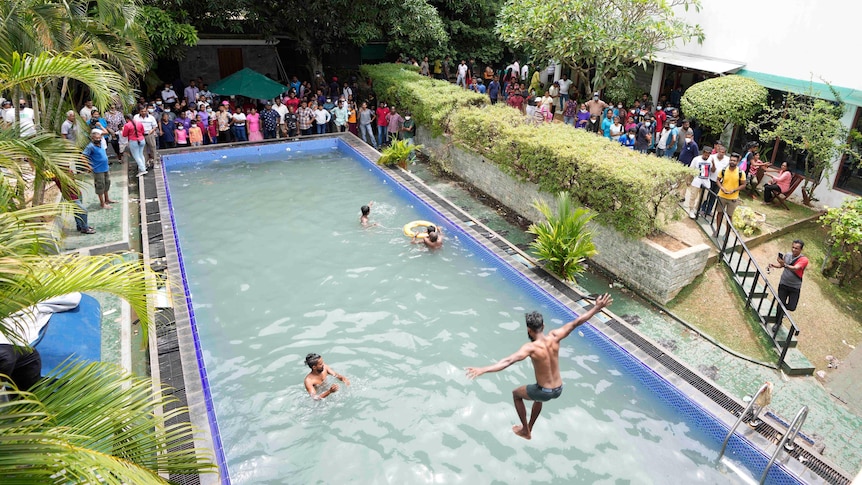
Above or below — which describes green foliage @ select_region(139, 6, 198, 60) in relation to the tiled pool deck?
above

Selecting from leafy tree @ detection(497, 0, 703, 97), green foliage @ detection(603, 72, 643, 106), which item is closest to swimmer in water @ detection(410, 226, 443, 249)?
leafy tree @ detection(497, 0, 703, 97)

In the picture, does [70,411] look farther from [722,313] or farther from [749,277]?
[749,277]

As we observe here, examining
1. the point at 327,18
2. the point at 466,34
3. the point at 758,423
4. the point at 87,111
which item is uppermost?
the point at 327,18

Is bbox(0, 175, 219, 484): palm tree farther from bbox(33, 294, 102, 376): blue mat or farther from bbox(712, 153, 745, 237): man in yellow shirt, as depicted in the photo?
bbox(712, 153, 745, 237): man in yellow shirt

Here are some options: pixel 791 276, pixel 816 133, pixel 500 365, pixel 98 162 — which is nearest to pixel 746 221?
pixel 816 133

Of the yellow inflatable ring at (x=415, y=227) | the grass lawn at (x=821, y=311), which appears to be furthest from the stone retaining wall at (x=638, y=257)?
the yellow inflatable ring at (x=415, y=227)

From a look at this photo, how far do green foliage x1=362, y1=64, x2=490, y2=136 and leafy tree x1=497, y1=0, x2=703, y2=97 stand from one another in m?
2.79

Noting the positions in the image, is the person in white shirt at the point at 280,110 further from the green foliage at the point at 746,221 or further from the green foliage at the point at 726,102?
the green foliage at the point at 746,221

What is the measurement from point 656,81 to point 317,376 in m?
16.5

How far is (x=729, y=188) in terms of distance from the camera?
11203mm

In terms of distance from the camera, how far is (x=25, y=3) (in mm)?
7477

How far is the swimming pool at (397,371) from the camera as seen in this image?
7008mm

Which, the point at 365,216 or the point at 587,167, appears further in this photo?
the point at 365,216

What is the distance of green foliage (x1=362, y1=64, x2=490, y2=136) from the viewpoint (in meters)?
16.5
